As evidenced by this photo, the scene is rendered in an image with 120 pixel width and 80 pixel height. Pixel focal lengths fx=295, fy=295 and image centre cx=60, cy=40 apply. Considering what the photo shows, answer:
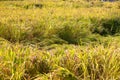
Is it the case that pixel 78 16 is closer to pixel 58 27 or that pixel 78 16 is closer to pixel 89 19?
pixel 89 19

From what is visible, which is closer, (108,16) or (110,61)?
(110,61)

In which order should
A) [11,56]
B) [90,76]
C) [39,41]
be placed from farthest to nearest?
1. [39,41]
2. [11,56]
3. [90,76]

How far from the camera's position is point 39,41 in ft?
19.0

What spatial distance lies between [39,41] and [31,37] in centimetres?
18

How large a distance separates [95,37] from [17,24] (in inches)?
68.9

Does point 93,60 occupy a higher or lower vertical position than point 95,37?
higher

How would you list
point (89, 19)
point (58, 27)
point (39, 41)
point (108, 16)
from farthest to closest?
point (108, 16) < point (89, 19) < point (58, 27) < point (39, 41)

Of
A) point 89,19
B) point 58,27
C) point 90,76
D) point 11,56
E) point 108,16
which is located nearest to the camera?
point 90,76

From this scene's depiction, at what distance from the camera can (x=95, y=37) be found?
6547mm

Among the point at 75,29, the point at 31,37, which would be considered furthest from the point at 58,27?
the point at 31,37

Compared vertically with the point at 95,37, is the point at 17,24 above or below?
above

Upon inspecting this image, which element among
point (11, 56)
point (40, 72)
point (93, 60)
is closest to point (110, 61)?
point (93, 60)

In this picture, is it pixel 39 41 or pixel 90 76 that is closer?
pixel 90 76

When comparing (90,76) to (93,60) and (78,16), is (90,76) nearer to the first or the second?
(93,60)
